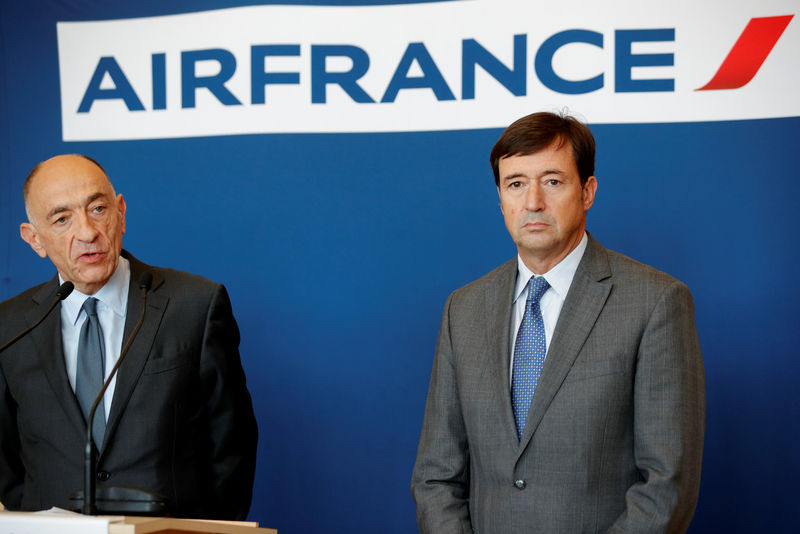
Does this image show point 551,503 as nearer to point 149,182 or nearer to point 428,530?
point 428,530

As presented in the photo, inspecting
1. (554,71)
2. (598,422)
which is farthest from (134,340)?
(554,71)

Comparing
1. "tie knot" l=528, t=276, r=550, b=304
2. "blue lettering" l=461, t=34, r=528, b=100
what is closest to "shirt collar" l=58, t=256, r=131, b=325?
"tie knot" l=528, t=276, r=550, b=304

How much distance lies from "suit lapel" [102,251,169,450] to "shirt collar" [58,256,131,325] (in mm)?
32

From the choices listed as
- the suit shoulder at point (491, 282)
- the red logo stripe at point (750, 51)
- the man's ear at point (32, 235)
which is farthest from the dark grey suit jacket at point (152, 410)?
the red logo stripe at point (750, 51)

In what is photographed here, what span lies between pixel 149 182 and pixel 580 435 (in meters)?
2.29

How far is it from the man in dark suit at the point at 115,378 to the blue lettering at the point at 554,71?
1503 mm

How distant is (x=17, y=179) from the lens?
12.0ft

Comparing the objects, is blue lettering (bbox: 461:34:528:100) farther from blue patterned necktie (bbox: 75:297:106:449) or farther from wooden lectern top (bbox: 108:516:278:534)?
wooden lectern top (bbox: 108:516:278:534)

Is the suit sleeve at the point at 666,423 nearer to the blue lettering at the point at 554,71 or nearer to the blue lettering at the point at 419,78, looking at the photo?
the blue lettering at the point at 554,71

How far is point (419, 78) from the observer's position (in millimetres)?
3240

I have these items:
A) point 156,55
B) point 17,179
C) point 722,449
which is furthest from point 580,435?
point 17,179

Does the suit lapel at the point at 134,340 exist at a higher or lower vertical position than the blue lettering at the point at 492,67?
lower

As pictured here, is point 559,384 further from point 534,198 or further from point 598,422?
point 534,198

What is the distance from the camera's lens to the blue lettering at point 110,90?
3.53 metres
